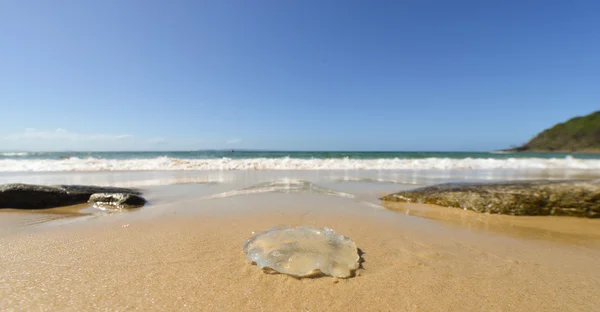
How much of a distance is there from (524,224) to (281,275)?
3.30 meters

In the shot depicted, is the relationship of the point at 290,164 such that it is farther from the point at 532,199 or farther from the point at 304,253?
the point at 304,253

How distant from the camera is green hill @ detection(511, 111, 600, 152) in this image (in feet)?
133

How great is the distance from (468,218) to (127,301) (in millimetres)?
3860

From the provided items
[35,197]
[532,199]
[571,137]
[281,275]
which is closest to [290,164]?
[35,197]

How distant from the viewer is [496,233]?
272cm

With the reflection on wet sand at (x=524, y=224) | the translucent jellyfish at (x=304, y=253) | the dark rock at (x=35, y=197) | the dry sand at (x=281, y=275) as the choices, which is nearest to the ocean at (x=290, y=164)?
the dark rock at (x=35, y=197)

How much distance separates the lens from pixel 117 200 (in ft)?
13.6

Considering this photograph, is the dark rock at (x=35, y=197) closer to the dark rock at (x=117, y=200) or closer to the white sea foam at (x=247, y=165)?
the dark rock at (x=117, y=200)

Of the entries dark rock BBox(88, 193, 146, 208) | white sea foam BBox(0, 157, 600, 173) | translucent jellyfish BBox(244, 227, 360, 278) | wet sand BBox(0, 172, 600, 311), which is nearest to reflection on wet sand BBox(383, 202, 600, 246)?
wet sand BBox(0, 172, 600, 311)

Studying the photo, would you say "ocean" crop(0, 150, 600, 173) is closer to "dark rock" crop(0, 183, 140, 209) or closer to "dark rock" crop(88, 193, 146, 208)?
"dark rock" crop(0, 183, 140, 209)

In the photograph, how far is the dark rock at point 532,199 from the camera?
11.3ft

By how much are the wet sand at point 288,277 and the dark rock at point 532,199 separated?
0.89 ft

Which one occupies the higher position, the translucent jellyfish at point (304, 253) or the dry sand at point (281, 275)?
the translucent jellyfish at point (304, 253)

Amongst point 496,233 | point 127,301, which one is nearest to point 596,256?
point 496,233
